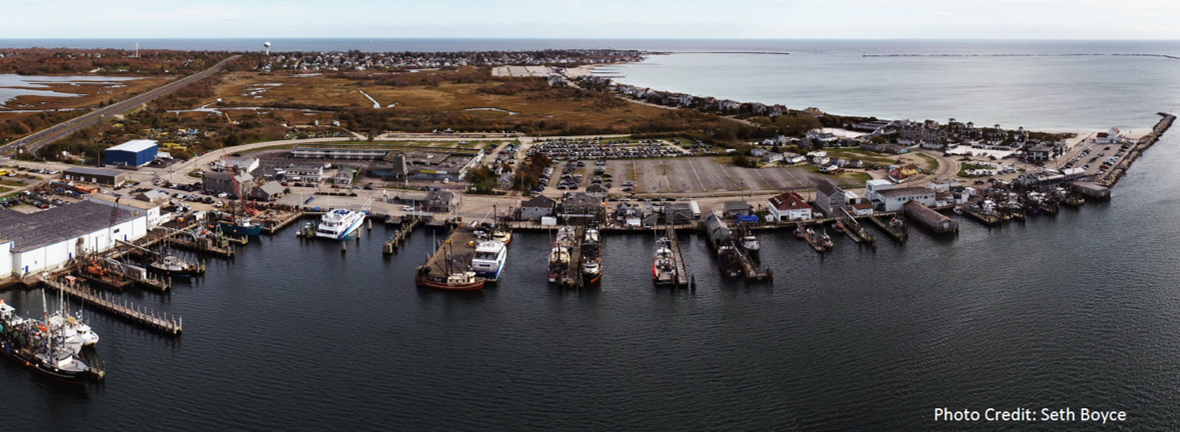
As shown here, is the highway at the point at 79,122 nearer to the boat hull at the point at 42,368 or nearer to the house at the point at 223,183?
the house at the point at 223,183

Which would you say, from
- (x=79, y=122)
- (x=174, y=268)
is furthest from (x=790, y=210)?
(x=79, y=122)

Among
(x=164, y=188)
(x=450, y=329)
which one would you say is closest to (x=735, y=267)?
(x=450, y=329)

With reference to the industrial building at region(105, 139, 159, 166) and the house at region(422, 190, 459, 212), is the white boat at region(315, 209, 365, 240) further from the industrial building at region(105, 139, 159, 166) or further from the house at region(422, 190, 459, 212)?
the industrial building at region(105, 139, 159, 166)

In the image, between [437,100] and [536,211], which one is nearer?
[536,211]

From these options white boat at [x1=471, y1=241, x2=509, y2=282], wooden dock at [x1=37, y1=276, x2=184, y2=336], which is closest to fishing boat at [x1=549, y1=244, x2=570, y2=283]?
white boat at [x1=471, y1=241, x2=509, y2=282]

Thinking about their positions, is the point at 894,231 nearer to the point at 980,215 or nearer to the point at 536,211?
the point at 980,215

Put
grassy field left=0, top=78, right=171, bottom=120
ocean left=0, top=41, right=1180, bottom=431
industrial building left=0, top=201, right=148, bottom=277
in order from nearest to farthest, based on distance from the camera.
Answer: ocean left=0, top=41, right=1180, bottom=431 → industrial building left=0, top=201, right=148, bottom=277 → grassy field left=0, top=78, right=171, bottom=120

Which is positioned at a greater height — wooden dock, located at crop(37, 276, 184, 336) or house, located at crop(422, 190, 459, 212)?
house, located at crop(422, 190, 459, 212)
